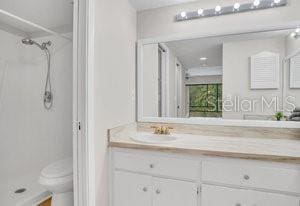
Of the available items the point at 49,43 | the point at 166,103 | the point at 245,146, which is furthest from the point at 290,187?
the point at 49,43

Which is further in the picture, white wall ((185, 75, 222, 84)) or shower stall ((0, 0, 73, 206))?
shower stall ((0, 0, 73, 206))

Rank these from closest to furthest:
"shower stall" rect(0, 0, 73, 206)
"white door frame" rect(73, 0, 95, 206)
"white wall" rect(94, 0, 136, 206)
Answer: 1. "white door frame" rect(73, 0, 95, 206)
2. "white wall" rect(94, 0, 136, 206)
3. "shower stall" rect(0, 0, 73, 206)

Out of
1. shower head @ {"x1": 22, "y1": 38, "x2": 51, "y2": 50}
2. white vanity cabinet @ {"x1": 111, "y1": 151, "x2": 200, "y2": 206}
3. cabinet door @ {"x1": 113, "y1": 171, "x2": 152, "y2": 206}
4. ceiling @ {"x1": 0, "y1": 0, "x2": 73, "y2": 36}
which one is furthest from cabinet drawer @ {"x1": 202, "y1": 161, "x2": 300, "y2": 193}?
shower head @ {"x1": 22, "y1": 38, "x2": 51, "y2": 50}

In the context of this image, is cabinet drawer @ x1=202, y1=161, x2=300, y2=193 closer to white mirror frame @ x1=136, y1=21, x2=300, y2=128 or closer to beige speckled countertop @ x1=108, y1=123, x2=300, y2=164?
beige speckled countertop @ x1=108, y1=123, x2=300, y2=164

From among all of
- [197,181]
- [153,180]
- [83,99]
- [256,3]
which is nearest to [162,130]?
[153,180]

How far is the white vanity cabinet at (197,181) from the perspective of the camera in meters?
1.27

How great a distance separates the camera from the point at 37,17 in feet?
→ 7.72

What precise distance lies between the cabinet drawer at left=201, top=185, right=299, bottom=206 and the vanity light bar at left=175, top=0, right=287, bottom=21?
159cm

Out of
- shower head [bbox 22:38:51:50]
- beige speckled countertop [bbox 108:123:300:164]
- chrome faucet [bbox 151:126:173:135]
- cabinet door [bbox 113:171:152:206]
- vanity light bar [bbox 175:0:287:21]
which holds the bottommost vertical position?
cabinet door [bbox 113:171:152:206]

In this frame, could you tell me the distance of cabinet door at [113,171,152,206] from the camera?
1597 millimetres

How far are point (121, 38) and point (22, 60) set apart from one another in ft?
5.28

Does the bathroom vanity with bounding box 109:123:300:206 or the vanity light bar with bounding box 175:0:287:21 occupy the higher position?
the vanity light bar with bounding box 175:0:287:21

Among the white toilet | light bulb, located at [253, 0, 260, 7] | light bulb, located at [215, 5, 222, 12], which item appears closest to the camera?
the white toilet

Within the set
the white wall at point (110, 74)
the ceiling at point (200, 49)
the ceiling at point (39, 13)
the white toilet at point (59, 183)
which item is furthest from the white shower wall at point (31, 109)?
the ceiling at point (200, 49)
